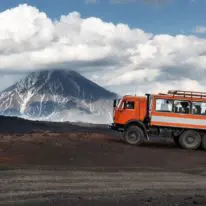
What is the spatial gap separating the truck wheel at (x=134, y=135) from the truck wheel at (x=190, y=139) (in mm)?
2570

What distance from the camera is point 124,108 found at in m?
32.6

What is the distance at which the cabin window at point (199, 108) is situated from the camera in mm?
31516

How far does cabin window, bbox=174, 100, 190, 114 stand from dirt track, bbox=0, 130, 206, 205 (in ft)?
8.26

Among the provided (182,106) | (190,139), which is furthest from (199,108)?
(190,139)

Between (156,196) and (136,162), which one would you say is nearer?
(156,196)

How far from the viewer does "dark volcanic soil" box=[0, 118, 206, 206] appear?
14344mm

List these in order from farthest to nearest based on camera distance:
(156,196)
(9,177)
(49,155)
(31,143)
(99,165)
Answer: (31,143), (49,155), (99,165), (9,177), (156,196)

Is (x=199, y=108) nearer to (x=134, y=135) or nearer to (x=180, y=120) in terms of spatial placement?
(x=180, y=120)

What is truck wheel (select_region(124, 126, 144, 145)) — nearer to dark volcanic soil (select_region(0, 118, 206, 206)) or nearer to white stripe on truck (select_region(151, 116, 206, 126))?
dark volcanic soil (select_region(0, 118, 206, 206))

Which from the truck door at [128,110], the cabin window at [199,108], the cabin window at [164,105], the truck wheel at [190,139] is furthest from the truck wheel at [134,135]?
the cabin window at [199,108]

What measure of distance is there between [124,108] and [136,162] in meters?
7.01

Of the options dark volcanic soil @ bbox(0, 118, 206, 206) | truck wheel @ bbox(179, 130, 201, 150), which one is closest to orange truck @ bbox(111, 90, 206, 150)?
truck wheel @ bbox(179, 130, 201, 150)

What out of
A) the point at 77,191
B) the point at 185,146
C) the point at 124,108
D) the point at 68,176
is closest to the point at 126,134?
the point at 124,108

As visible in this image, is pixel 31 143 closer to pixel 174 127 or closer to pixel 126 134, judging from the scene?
pixel 126 134
